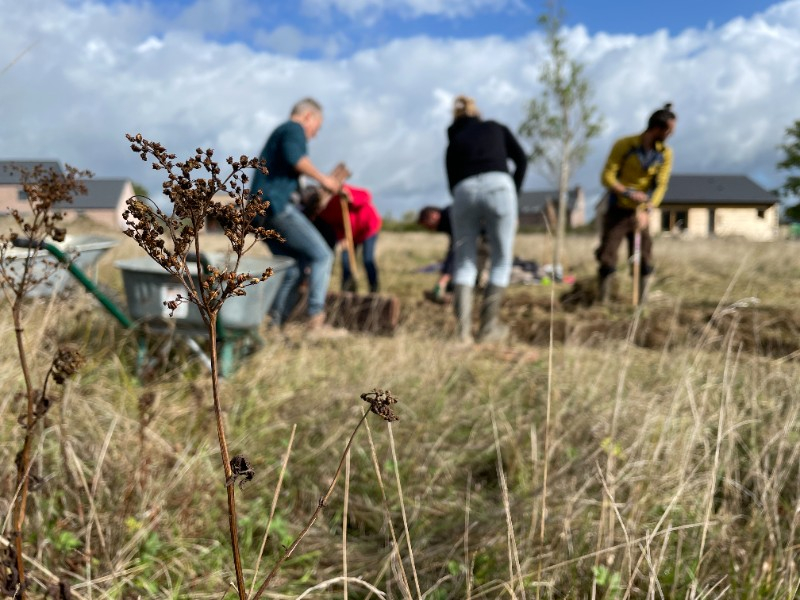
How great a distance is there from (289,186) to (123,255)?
4531 millimetres

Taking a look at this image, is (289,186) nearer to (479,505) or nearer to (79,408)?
(79,408)

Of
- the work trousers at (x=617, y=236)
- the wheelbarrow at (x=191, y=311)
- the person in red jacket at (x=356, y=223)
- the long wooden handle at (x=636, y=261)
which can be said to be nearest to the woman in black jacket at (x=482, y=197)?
the person in red jacket at (x=356, y=223)

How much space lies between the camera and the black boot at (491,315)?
15.8ft

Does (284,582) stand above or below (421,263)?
below

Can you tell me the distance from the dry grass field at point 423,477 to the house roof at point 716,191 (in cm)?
5156

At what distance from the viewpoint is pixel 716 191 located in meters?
53.5

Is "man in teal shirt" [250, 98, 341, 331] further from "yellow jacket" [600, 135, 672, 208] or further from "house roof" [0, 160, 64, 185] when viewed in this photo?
"yellow jacket" [600, 135, 672, 208]

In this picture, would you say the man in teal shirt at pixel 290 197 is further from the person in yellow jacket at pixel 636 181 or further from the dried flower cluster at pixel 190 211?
the dried flower cluster at pixel 190 211

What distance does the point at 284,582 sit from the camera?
1818 millimetres

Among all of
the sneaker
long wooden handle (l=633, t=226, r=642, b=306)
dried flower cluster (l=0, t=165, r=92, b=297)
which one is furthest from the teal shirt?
long wooden handle (l=633, t=226, r=642, b=306)

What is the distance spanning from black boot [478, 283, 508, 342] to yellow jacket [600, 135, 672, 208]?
2.00 m

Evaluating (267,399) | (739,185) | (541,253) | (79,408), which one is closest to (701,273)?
(541,253)

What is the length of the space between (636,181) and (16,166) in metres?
5.66

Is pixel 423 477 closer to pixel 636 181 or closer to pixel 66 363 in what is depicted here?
pixel 66 363
